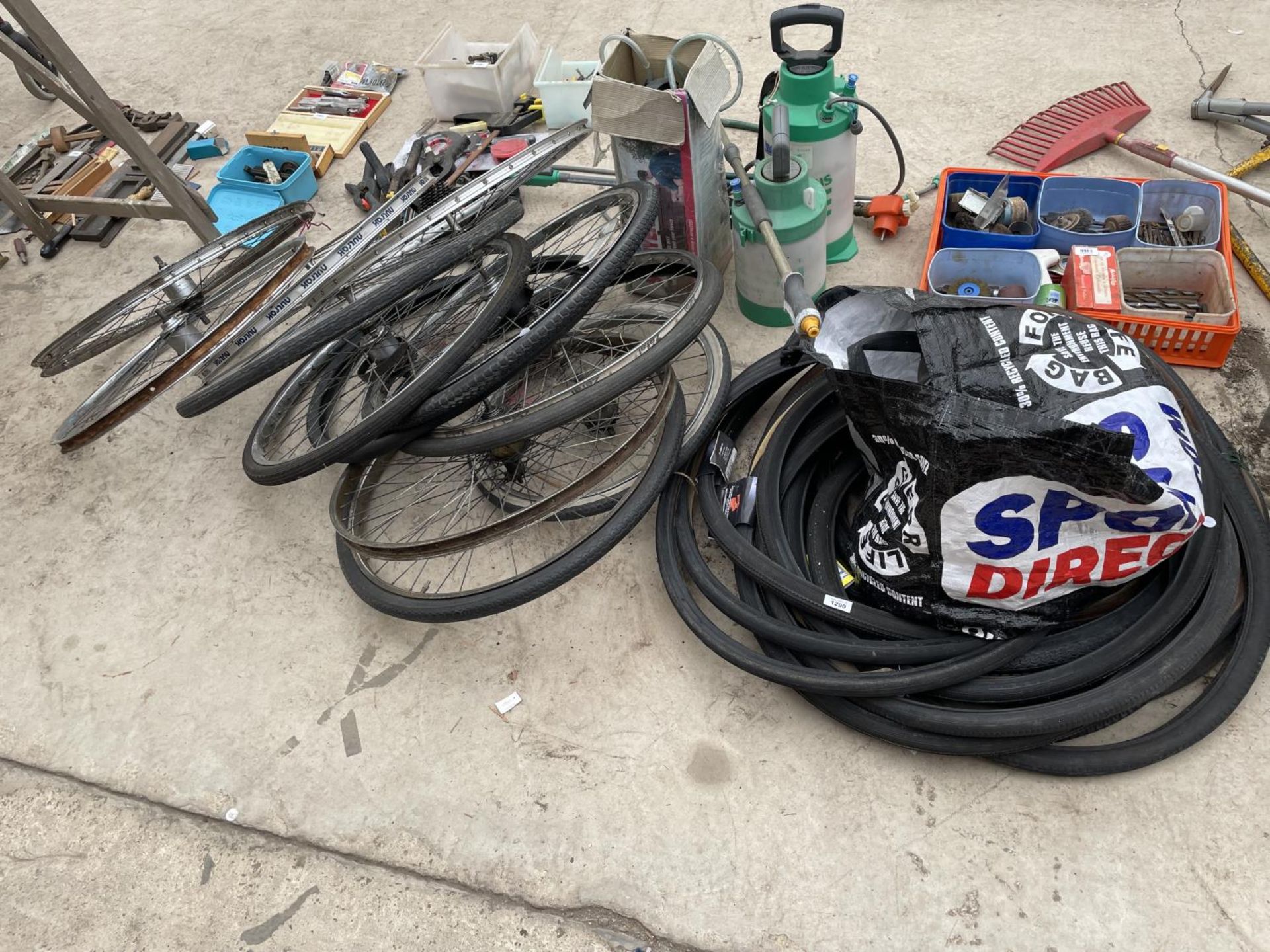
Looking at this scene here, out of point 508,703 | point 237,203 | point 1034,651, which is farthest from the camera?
point 237,203

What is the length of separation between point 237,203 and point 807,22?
250 centimetres

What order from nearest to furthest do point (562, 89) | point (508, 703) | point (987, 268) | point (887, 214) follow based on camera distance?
point (508, 703) → point (987, 268) → point (887, 214) → point (562, 89)

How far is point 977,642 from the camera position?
1.79 metres

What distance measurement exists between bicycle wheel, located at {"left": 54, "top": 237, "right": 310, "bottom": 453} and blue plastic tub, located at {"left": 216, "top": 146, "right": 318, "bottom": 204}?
584mm

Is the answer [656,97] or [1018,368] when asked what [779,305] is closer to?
[656,97]

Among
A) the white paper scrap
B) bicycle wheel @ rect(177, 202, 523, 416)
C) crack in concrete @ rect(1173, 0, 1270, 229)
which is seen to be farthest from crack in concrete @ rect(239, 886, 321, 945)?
crack in concrete @ rect(1173, 0, 1270, 229)

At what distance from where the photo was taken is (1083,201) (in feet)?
9.03

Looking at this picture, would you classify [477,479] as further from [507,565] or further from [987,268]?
[987,268]

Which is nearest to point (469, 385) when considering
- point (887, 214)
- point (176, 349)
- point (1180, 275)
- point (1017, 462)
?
point (1017, 462)

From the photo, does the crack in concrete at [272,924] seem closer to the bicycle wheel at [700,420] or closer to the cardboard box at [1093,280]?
the bicycle wheel at [700,420]

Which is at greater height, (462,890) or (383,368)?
(383,368)

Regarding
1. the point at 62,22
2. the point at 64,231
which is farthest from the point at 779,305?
the point at 62,22

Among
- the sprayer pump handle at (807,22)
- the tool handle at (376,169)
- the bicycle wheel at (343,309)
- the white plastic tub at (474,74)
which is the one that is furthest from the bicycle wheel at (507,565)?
the white plastic tub at (474,74)

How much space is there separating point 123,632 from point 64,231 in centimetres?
223
